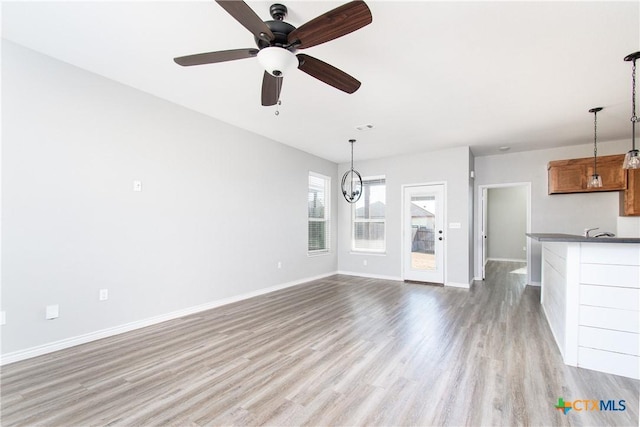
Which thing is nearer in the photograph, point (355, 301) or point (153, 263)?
point (153, 263)

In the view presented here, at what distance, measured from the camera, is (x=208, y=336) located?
10.4ft

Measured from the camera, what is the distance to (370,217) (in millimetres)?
6906

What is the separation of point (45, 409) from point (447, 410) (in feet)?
8.83

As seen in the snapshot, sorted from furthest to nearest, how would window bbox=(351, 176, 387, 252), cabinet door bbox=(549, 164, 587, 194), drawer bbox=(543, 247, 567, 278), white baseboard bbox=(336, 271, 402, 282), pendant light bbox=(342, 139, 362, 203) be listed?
1. pendant light bbox=(342, 139, 362, 203)
2. window bbox=(351, 176, 387, 252)
3. white baseboard bbox=(336, 271, 402, 282)
4. cabinet door bbox=(549, 164, 587, 194)
5. drawer bbox=(543, 247, 567, 278)


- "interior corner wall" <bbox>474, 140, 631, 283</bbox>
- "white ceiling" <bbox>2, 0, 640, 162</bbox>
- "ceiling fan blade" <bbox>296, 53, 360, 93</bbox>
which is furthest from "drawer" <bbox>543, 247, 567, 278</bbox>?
"ceiling fan blade" <bbox>296, 53, 360, 93</bbox>

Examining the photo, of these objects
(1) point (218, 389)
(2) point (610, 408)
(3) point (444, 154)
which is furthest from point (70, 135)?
(3) point (444, 154)

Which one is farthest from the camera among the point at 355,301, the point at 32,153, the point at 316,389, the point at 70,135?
the point at 355,301

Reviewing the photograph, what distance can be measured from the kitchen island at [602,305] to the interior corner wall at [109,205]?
13.4 ft

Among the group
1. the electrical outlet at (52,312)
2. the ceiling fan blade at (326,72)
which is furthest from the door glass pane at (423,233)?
the electrical outlet at (52,312)

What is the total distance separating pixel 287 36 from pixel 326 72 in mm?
426

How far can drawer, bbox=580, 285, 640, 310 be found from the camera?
238cm

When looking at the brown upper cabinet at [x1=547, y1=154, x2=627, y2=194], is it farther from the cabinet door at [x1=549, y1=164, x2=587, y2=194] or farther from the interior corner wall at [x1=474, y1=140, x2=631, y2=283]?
the interior corner wall at [x1=474, y1=140, x2=631, y2=283]

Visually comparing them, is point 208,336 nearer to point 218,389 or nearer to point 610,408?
point 218,389

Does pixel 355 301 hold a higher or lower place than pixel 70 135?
lower
